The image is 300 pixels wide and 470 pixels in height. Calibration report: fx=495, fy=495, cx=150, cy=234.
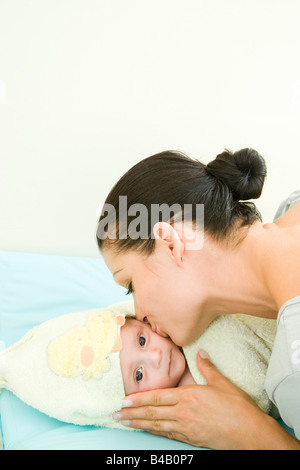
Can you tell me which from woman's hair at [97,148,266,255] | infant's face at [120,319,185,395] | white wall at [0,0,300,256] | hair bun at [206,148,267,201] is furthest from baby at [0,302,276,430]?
white wall at [0,0,300,256]

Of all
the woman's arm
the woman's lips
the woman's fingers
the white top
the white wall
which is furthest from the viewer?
the white wall

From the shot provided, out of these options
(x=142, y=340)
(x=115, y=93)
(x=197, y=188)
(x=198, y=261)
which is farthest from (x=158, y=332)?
(x=115, y=93)

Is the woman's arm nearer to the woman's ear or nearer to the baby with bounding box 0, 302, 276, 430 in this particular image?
the baby with bounding box 0, 302, 276, 430

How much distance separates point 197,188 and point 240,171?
0.12 metres

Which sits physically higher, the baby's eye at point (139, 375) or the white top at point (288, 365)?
the white top at point (288, 365)

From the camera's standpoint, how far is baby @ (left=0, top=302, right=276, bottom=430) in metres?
1.23

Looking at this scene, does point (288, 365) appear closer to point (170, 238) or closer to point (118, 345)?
point (170, 238)

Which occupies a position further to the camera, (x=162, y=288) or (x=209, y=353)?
(x=209, y=353)

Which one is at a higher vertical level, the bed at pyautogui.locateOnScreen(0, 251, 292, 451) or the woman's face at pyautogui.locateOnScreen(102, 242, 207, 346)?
the woman's face at pyautogui.locateOnScreen(102, 242, 207, 346)

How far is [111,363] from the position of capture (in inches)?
49.3

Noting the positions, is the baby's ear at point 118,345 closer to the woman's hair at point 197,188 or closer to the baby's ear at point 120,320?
the baby's ear at point 120,320

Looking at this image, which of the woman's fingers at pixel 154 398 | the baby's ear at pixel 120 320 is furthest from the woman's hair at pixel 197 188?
the woman's fingers at pixel 154 398

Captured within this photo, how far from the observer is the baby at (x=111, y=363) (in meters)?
1.23

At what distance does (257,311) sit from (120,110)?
99 cm
